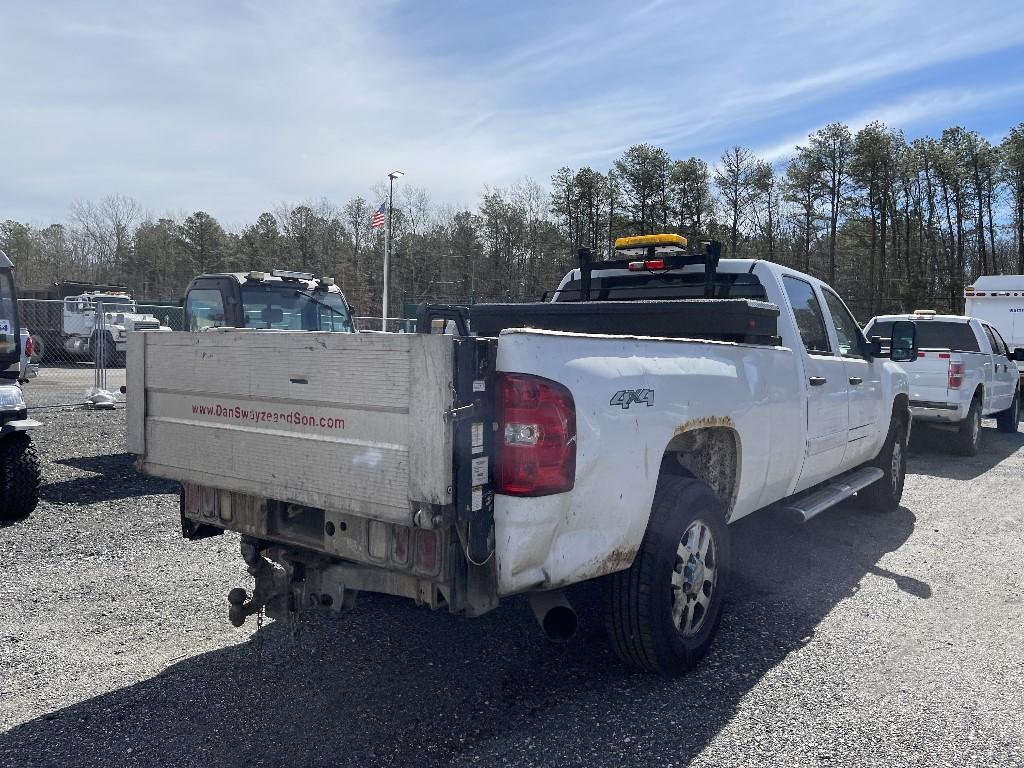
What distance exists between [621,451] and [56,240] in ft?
235

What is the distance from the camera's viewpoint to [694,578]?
3.67 m

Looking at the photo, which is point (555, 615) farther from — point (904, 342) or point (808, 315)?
point (904, 342)

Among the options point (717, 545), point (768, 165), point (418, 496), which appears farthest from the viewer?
point (768, 165)

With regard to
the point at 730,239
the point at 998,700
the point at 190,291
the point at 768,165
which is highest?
the point at 768,165

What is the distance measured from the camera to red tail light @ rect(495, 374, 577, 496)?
9.20ft

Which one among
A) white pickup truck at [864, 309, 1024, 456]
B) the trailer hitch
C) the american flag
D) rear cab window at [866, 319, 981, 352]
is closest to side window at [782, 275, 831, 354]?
the trailer hitch

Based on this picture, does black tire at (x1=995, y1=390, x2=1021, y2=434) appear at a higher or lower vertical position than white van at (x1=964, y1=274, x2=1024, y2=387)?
lower

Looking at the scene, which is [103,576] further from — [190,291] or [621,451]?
[190,291]

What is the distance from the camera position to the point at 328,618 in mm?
4344

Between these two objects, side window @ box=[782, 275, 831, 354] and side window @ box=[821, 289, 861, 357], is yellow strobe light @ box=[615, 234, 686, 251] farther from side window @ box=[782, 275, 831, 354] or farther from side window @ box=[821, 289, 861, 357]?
side window @ box=[821, 289, 861, 357]

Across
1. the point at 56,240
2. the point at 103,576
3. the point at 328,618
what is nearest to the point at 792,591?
the point at 328,618

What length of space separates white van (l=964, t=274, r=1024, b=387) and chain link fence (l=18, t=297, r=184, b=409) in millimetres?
17266

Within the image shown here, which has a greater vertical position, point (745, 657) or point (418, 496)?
point (418, 496)

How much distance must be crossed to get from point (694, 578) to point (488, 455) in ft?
4.71
